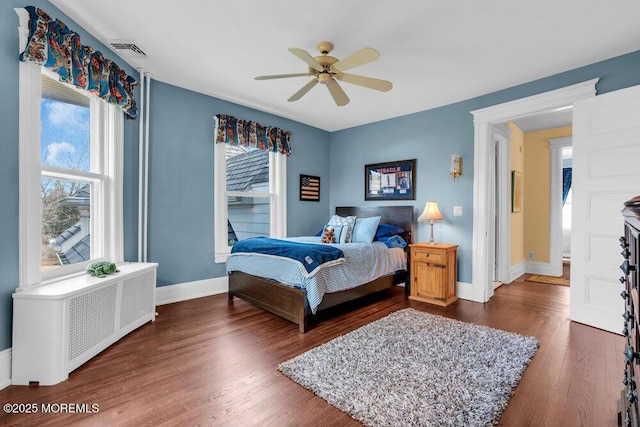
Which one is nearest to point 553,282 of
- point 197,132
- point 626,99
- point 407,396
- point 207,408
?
point 626,99

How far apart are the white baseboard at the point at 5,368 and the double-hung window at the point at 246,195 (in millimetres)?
2222

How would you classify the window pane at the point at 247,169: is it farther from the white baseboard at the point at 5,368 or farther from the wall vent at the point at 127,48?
the white baseboard at the point at 5,368

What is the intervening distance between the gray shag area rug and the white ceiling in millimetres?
2565

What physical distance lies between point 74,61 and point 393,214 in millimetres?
3940

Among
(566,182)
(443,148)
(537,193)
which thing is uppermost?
(443,148)

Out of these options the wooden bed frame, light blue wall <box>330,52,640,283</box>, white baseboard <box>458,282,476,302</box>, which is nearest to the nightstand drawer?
the wooden bed frame

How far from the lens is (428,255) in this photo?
378 cm

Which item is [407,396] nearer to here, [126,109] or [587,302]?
[587,302]

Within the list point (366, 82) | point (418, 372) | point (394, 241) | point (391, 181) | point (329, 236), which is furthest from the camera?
point (391, 181)

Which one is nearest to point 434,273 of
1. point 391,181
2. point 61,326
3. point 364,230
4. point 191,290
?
point 364,230

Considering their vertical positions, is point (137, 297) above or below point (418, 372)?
above

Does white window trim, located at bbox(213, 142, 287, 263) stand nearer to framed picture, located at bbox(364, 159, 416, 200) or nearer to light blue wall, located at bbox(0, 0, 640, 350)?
light blue wall, located at bbox(0, 0, 640, 350)

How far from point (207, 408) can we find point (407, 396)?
116 centimetres

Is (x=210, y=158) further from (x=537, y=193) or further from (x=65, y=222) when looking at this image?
(x=537, y=193)
